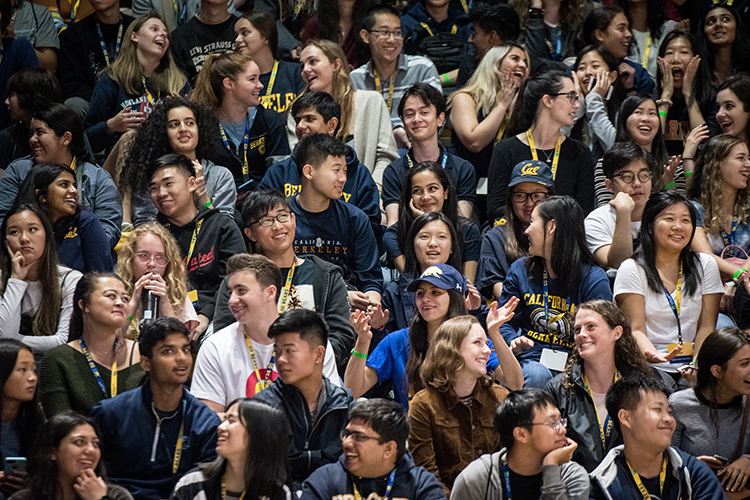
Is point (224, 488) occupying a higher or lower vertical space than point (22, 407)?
lower

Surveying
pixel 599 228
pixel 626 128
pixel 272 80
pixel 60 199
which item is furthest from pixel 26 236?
pixel 626 128

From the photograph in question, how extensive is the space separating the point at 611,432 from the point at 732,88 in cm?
307

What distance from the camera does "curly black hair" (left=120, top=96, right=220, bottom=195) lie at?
17.2 feet

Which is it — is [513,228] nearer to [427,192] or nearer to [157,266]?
[427,192]

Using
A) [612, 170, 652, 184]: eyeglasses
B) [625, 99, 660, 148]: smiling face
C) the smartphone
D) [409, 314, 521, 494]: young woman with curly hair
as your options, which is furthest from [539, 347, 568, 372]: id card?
the smartphone

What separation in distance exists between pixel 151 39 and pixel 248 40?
0.67 m

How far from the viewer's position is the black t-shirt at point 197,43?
254 inches

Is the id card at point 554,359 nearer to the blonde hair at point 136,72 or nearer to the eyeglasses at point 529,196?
the eyeglasses at point 529,196

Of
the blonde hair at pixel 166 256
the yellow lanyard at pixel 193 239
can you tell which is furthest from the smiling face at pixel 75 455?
the yellow lanyard at pixel 193 239

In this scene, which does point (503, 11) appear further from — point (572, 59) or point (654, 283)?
point (654, 283)

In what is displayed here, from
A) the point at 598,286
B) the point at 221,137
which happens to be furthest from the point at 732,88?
the point at 221,137

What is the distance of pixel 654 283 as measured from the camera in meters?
4.55

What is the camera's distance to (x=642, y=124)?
576 cm

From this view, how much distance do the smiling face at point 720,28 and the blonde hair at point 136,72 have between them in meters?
3.89
